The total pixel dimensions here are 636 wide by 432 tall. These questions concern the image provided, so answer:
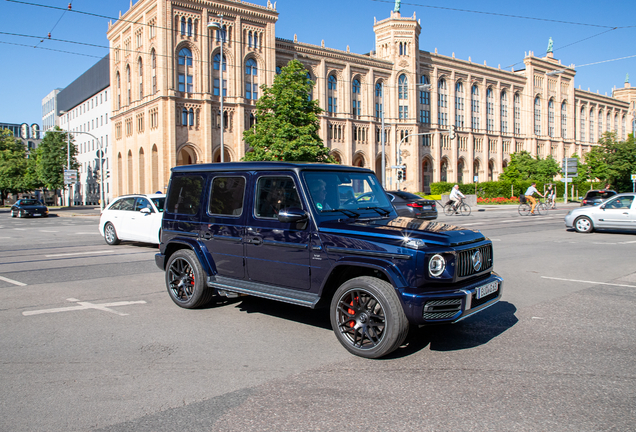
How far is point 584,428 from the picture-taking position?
10.2ft

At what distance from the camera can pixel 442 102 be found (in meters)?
74.5

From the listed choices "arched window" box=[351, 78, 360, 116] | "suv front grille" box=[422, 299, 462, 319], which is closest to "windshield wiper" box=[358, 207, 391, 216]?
"suv front grille" box=[422, 299, 462, 319]

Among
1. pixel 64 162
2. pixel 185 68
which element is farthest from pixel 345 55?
pixel 64 162

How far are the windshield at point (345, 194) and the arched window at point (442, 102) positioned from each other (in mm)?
71253

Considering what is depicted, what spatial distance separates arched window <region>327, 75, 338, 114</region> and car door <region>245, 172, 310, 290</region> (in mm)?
58993

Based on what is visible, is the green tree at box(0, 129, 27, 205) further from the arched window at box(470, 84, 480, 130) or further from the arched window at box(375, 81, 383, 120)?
the arched window at box(470, 84, 480, 130)

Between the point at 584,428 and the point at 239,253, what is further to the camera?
the point at 239,253

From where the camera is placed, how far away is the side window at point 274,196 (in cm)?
525

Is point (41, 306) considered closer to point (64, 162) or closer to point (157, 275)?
point (157, 275)

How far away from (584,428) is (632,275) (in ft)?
22.8

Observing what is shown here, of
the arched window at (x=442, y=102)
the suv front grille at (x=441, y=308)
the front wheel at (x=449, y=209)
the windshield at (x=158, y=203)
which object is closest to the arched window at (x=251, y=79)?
the front wheel at (x=449, y=209)

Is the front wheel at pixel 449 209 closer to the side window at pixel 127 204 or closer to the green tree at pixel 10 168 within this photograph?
the side window at pixel 127 204

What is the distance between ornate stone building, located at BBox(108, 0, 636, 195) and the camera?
49.0 m

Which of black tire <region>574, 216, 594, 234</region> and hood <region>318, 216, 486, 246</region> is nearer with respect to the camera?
hood <region>318, 216, 486, 246</region>
